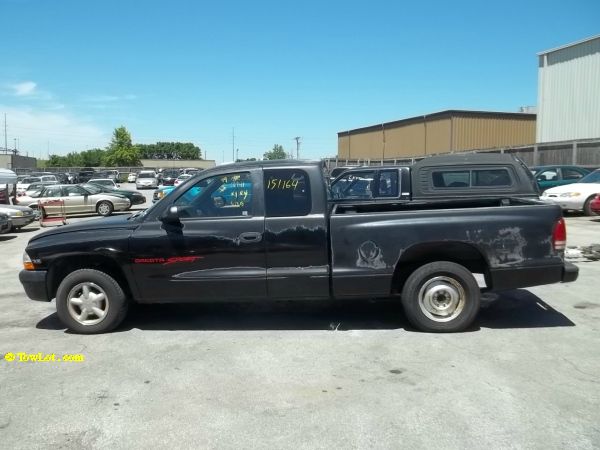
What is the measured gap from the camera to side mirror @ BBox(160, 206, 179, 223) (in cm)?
535

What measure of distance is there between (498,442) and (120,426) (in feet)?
8.12

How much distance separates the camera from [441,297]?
217 inches

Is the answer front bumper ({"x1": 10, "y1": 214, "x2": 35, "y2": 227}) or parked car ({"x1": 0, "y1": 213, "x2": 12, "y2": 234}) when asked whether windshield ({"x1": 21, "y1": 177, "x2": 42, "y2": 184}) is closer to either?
front bumper ({"x1": 10, "y1": 214, "x2": 35, "y2": 227})

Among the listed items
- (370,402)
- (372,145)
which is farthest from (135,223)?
(372,145)

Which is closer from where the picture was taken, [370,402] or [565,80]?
[370,402]

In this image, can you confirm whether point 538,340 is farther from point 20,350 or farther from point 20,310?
point 20,310

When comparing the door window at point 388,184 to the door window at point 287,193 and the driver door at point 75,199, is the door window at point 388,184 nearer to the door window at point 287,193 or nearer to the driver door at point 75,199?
the door window at point 287,193

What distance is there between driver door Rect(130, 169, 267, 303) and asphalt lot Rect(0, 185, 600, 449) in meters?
0.51

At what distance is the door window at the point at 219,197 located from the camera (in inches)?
219

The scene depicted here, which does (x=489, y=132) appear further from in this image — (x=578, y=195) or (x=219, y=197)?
(x=219, y=197)

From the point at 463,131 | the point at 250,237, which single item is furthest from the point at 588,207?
the point at 463,131

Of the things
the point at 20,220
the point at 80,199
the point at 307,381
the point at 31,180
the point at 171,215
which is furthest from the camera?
the point at 31,180

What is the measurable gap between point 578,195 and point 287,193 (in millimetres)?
13101

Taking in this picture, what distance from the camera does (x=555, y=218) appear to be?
542 cm
